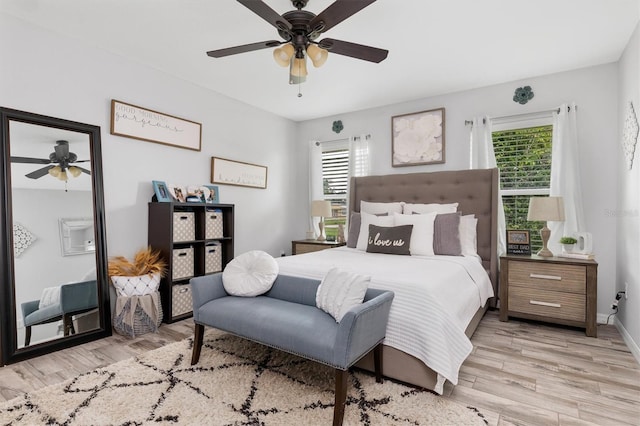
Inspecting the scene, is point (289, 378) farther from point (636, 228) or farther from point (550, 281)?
point (636, 228)

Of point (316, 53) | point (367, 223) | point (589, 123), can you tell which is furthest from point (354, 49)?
point (589, 123)

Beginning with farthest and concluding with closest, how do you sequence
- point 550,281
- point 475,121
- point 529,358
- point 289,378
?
point 475,121, point 550,281, point 529,358, point 289,378

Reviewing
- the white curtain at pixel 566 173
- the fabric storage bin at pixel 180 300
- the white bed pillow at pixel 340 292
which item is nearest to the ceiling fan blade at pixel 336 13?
the white bed pillow at pixel 340 292

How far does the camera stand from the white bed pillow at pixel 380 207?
3832 millimetres

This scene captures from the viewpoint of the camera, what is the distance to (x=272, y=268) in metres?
2.46

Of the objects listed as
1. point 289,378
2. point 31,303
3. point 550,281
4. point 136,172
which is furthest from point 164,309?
point 550,281

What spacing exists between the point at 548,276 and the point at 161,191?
3.78 meters

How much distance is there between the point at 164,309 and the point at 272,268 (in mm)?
1475

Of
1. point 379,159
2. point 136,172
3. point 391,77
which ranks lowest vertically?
point 136,172

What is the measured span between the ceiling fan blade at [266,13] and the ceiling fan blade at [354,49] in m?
0.28

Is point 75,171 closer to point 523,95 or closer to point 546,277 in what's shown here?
point 546,277

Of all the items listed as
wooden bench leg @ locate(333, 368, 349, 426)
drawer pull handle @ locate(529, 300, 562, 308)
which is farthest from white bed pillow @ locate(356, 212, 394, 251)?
wooden bench leg @ locate(333, 368, 349, 426)

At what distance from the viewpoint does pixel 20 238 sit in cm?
246

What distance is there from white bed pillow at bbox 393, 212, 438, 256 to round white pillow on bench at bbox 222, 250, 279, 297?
1.45m
